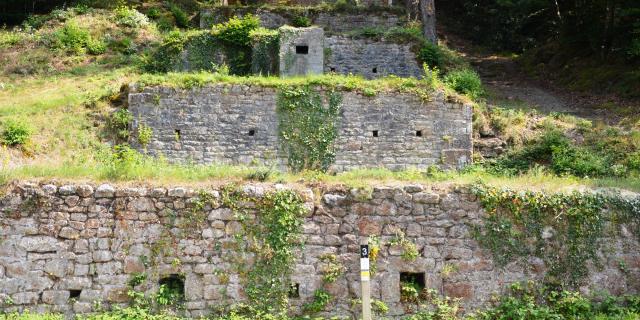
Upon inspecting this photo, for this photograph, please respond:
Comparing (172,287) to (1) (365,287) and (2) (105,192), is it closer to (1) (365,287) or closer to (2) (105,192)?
(2) (105,192)

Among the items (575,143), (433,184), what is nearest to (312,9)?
(575,143)

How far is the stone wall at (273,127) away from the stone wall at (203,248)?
6468mm

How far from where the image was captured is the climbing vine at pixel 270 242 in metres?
7.62

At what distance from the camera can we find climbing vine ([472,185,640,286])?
7859mm

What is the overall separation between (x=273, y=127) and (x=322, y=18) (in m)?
9.31

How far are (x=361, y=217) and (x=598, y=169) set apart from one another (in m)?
7.88

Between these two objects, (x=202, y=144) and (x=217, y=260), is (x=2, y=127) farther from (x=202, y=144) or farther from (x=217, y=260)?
(x=217, y=260)

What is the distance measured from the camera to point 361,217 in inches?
308

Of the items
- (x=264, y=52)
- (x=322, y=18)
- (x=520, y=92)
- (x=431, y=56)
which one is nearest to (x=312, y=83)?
(x=264, y=52)

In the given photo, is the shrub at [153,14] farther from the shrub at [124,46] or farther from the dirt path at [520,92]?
the dirt path at [520,92]

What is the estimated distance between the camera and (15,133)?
1348 centimetres

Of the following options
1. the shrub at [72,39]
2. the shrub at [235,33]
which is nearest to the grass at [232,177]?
the shrub at [235,33]

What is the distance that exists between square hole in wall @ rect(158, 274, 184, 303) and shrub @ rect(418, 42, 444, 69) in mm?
12706

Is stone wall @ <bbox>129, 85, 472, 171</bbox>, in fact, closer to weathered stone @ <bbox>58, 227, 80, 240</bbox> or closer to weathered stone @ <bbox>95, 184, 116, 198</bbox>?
weathered stone @ <bbox>95, 184, 116, 198</bbox>
